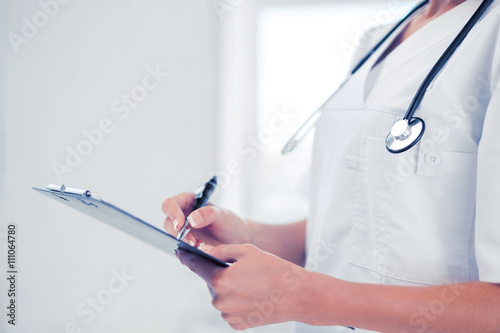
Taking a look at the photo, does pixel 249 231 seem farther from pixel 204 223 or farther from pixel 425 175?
pixel 425 175

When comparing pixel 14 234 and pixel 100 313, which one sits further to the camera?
pixel 100 313

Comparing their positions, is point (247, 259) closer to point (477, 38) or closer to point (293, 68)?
point (477, 38)

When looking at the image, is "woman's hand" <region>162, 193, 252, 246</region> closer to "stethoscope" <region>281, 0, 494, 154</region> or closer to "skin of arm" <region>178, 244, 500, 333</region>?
"skin of arm" <region>178, 244, 500, 333</region>

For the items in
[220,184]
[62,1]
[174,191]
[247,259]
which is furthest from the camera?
[220,184]

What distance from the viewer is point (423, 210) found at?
0.54 meters

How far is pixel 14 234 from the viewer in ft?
2.19

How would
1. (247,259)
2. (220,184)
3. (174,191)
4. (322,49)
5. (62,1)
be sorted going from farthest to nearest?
1. (322,49)
2. (220,184)
3. (174,191)
4. (62,1)
5. (247,259)

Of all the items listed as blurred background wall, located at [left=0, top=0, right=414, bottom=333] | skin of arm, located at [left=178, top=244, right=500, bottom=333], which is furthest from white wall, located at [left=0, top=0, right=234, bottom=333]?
skin of arm, located at [left=178, top=244, right=500, bottom=333]

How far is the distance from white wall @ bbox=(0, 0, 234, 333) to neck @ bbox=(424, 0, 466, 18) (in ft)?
2.14

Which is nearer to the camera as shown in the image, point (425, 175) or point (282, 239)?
point (425, 175)

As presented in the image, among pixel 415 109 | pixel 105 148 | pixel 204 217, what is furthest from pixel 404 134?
pixel 105 148

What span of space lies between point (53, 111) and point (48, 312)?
1.21ft

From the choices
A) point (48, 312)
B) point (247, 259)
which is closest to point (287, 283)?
point (247, 259)

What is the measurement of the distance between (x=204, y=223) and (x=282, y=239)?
263 mm
